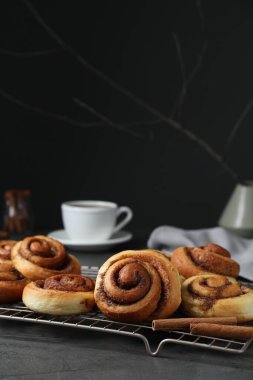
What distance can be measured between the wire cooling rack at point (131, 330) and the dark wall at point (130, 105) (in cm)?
124

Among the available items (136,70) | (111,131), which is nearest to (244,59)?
(136,70)

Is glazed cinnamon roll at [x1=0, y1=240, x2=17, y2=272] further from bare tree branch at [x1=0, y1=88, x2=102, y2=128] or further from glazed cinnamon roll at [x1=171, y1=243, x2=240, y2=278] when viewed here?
bare tree branch at [x1=0, y1=88, x2=102, y2=128]

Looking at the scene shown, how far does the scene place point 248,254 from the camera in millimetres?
1711

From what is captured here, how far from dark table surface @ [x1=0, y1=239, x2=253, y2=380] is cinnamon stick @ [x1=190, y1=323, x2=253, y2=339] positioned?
0.10 feet

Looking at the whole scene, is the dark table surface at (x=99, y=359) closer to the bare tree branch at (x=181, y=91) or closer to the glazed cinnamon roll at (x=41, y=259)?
the glazed cinnamon roll at (x=41, y=259)

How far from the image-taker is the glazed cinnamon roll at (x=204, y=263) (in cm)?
132

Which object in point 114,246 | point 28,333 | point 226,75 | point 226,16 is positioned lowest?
point 114,246

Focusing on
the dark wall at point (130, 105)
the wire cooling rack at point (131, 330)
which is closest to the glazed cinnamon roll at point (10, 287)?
the wire cooling rack at point (131, 330)

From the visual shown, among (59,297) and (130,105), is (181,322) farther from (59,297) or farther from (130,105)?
(130,105)

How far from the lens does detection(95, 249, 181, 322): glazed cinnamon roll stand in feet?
3.54

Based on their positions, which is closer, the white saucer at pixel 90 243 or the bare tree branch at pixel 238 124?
the white saucer at pixel 90 243

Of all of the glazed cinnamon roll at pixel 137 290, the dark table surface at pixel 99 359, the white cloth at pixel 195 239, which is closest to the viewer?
the dark table surface at pixel 99 359

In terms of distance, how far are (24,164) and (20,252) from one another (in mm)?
1127

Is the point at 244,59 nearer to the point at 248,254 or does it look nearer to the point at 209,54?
the point at 209,54
